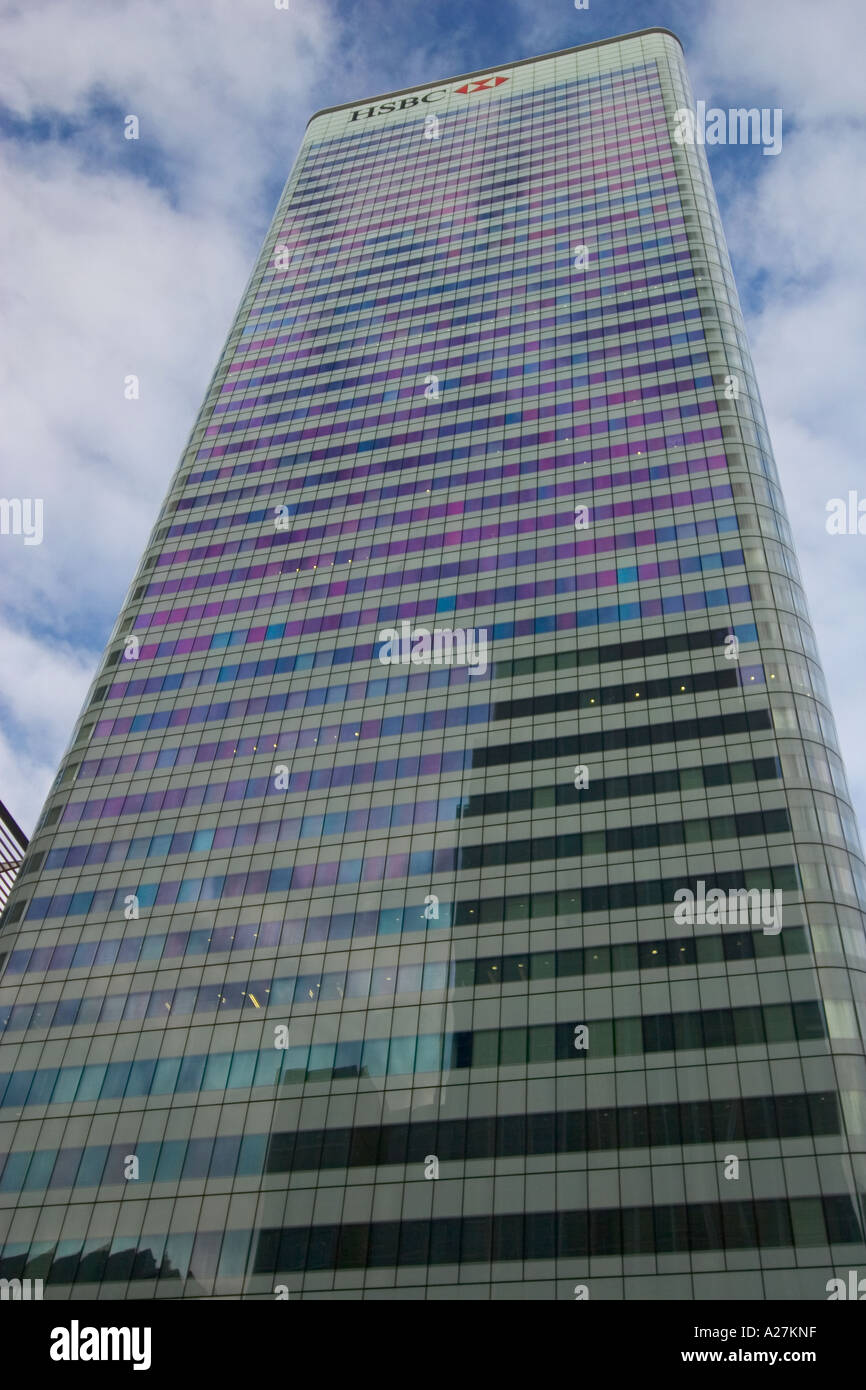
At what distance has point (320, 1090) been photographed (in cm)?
5025

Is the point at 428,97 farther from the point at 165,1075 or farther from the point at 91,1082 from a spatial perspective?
the point at 91,1082

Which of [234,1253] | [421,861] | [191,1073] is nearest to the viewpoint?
[234,1253]

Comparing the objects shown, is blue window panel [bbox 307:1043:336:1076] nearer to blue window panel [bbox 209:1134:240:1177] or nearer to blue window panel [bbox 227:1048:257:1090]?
blue window panel [bbox 227:1048:257:1090]

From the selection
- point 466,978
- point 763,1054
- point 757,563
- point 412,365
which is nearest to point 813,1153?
point 763,1054

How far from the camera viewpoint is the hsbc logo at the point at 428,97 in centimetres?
14050

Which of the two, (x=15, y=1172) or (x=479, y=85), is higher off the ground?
(x=479, y=85)

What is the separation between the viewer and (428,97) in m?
143

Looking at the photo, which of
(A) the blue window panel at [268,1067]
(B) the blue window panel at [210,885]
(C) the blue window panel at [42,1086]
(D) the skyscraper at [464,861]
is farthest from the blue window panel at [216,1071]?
(B) the blue window panel at [210,885]

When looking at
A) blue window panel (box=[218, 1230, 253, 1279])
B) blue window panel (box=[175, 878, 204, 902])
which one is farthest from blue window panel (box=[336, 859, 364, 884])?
blue window panel (box=[218, 1230, 253, 1279])

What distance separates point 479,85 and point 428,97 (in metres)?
7.05

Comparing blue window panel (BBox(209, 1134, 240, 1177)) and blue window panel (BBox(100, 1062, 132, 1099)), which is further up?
blue window panel (BBox(100, 1062, 132, 1099))

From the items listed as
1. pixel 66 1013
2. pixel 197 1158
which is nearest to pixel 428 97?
→ pixel 66 1013

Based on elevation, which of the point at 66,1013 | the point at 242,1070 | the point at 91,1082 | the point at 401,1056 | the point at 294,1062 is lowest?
the point at 91,1082

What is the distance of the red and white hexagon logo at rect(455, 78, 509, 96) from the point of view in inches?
5517
